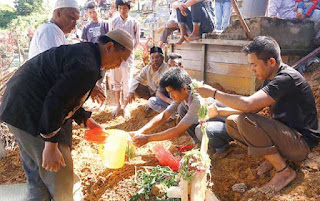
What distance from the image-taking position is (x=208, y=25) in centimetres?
557

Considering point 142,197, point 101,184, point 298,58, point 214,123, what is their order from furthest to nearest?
point 298,58 < point 214,123 < point 101,184 < point 142,197

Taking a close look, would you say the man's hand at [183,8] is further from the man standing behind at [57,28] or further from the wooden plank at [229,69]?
the man standing behind at [57,28]

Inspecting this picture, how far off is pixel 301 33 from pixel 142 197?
4287 mm

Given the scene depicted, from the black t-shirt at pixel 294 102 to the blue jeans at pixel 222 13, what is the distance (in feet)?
13.7

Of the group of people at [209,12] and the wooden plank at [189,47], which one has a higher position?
the group of people at [209,12]

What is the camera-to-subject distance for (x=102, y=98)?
10.1 ft

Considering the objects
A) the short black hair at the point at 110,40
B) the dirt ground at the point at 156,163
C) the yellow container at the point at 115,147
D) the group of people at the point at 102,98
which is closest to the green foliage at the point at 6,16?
the dirt ground at the point at 156,163

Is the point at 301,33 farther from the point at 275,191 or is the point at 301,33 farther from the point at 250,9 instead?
the point at 275,191

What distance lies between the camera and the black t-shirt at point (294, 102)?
2236mm

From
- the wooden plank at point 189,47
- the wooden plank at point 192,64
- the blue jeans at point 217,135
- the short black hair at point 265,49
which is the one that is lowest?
the blue jeans at point 217,135

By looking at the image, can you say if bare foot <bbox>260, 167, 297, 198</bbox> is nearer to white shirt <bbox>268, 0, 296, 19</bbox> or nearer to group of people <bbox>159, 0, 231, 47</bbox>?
group of people <bbox>159, 0, 231, 47</bbox>

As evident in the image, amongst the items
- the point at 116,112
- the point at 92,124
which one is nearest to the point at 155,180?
the point at 92,124

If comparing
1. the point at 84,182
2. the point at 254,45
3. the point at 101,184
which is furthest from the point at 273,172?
the point at 84,182

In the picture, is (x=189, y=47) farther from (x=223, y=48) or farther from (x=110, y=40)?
(x=110, y=40)
